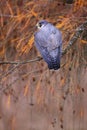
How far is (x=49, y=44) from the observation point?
10.8ft

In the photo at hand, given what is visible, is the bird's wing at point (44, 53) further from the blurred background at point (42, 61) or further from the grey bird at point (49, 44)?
the blurred background at point (42, 61)

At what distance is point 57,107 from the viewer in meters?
5.17

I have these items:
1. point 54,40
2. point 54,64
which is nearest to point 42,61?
point 54,40

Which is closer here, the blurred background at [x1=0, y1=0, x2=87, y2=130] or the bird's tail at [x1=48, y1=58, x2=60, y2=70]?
the bird's tail at [x1=48, y1=58, x2=60, y2=70]

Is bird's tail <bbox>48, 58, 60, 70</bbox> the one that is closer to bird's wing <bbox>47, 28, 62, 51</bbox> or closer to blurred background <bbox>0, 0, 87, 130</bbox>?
bird's wing <bbox>47, 28, 62, 51</bbox>

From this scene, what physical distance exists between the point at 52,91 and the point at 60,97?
0.18 m

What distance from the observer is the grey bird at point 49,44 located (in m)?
3.22

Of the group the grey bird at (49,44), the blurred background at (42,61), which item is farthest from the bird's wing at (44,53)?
the blurred background at (42,61)

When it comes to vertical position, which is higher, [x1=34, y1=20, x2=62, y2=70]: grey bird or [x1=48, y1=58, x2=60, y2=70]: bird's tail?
[x1=34, y1=20, x2=62, y2=70]: grey bird

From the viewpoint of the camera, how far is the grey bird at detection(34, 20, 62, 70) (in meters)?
3.22

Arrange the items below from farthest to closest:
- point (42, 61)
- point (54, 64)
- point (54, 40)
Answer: point (42, 61) → point (54, 40) → point (54, 64)

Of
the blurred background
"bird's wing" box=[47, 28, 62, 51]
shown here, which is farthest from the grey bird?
the blurred background

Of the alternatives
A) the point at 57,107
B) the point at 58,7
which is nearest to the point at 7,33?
the point at 58,7

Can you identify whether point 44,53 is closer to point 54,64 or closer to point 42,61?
point 54,64
